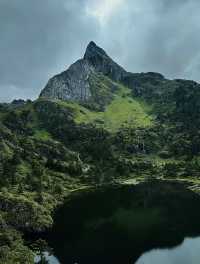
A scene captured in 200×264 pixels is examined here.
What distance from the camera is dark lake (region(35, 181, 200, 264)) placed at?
117312 millimetres

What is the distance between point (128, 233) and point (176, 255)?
77.5ft

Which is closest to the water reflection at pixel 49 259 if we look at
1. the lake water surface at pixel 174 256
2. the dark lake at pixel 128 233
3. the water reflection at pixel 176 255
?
the lake water surface at pixel 174 256

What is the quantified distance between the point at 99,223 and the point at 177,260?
4765 centimetres

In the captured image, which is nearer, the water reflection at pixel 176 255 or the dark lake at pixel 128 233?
the water reflection at pixel 176 255

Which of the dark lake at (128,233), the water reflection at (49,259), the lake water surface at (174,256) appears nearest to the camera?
the water reflection at (49,259)

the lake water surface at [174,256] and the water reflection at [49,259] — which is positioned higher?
the lake water surface at [174,256]

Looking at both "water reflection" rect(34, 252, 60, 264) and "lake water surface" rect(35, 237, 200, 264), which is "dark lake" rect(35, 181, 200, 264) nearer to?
"lake water surface" rect(35, 237, 200, 264)

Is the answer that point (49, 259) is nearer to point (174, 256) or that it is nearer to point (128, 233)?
point (128, 233)

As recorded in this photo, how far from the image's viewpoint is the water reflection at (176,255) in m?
115

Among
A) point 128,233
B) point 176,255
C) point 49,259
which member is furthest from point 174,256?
point 49,259

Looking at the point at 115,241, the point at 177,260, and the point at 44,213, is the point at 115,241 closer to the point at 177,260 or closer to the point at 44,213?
the point at 177,260

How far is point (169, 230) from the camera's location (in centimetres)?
14325

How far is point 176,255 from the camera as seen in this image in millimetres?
120188

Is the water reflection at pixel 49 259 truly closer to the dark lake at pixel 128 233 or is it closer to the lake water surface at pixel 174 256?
the lake water surface at pixel 174 256
